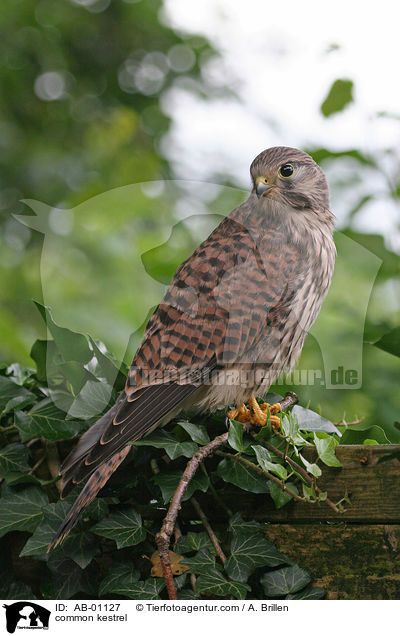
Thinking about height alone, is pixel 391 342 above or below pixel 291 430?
above

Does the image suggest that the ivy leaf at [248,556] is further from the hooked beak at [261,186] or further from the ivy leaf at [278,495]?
the hooked beak at [261,186]

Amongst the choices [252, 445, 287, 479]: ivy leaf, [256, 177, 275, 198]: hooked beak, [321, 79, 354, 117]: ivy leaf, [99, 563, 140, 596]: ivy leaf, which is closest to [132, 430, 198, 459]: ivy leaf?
[252, 445, 287, 479]: ivy leaf

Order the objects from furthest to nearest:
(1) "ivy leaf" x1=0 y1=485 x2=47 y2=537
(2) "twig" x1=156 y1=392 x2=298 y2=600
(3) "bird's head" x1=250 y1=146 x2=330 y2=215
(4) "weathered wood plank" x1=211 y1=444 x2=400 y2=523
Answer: (3) "bird's head" x1=250 y1=146 x2=330 y2=215, (1) "ivy leaf" x1=0 y1=485 x2=47 y2=537, (4) "weathered wood plank" x1=211 y1=444 x2=400 y2=523, (2) "twig" x1=156 y1=392 x2=298 y2=600

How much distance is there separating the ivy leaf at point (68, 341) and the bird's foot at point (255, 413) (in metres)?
0.33

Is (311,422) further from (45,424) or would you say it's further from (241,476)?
(45,424)

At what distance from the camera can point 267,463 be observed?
1.01 metres

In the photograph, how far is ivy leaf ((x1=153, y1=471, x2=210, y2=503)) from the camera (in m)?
1.03

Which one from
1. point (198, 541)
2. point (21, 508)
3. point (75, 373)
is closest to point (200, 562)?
point (198, 541)

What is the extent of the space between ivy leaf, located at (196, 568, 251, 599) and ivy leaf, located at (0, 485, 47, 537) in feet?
1.14

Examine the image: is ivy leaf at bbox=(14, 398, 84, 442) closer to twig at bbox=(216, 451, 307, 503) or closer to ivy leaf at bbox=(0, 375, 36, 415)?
ivy leaf at bbox=(0, 375, 36, 415)

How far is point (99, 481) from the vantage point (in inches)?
41.7

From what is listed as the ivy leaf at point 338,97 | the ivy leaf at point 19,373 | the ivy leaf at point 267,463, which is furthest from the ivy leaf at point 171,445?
the ivy leaf at point 338,97

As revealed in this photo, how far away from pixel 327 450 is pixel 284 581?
0.23 metres

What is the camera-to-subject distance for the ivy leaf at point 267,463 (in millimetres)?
1002
